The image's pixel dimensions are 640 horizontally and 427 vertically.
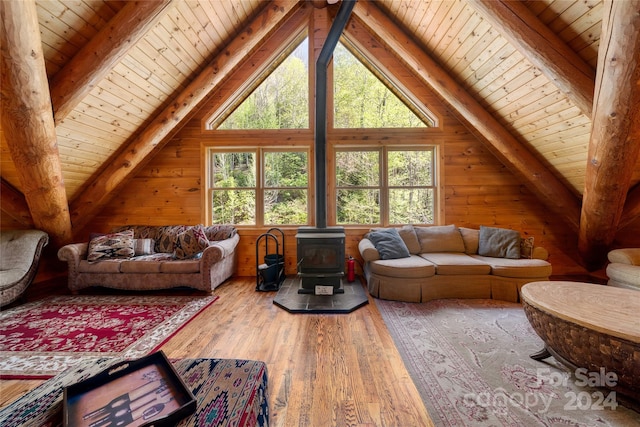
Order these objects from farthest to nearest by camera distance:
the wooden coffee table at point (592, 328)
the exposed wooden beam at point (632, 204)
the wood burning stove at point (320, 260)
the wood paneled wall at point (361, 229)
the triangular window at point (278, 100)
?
the triangular window at point (278, 100) → the wood paneled wall at point (361, 229) → the wood burning stove at point (320, 260) → the exposed wooden beam at point (632, 204) → the wooden coffee table at point (592, 328)

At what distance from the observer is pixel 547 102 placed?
9.61 ft

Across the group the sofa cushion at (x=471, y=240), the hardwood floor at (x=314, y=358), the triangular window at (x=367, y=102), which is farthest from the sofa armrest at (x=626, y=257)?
the hardwood floor at (x=314, y=358)

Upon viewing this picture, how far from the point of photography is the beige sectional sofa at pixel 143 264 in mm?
3305

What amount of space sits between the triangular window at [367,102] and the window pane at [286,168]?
0.86m

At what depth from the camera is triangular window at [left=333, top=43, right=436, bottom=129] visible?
433 centimetres

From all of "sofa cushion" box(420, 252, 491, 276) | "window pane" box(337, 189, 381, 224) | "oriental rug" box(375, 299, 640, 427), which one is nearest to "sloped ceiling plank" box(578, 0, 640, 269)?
"sofa cushion" box(420, 252, 491, 276)

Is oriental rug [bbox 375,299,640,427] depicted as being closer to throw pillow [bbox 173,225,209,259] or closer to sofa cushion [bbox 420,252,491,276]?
sofa cushion [bbox 420,252,491,276]

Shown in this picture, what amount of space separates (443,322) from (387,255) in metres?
1.06

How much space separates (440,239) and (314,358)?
9.06 feet

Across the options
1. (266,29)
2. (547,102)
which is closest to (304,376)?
(547,102)

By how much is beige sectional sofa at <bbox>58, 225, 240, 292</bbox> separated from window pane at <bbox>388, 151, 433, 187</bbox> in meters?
2.96

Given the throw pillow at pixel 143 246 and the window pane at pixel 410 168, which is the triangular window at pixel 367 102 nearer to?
the window pane at pixel 410 168

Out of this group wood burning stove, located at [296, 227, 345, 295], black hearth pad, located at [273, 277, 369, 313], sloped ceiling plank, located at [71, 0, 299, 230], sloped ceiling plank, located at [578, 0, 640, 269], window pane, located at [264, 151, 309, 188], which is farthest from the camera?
window pane, located at [264, 151, 309, 188]

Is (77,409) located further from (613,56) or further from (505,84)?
(505,84)
